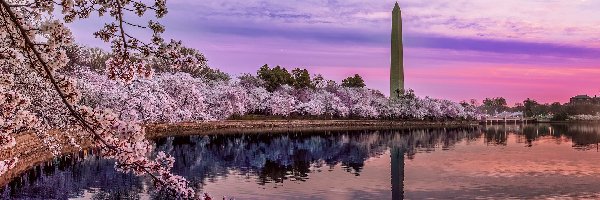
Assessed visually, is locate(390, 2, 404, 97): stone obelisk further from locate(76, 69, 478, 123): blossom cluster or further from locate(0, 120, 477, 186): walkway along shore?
locate(76, 69, 478, 123): blossom cluster

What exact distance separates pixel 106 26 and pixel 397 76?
101350 mm

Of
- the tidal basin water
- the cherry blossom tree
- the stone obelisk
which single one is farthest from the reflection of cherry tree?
the cherry blossom tree

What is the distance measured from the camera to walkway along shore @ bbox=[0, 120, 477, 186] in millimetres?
37497

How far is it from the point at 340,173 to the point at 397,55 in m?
63.0

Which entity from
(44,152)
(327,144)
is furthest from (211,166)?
(327,144)

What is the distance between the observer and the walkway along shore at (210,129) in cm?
3750

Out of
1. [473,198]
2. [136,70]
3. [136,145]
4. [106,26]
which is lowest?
[473,198]

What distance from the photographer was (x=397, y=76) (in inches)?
4252

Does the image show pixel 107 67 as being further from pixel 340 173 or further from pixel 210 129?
pixel 210 129

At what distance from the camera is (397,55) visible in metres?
105

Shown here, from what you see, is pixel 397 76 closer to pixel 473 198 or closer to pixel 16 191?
pixel 473 198

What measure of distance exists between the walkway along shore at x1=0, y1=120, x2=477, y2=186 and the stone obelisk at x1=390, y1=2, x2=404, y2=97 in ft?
31.1

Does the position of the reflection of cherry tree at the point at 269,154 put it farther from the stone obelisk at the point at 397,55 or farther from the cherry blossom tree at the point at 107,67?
the cherry blossom tree at the point at 107,67

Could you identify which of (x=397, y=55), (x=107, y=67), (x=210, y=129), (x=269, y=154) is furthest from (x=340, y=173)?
(x=397, y=55)
